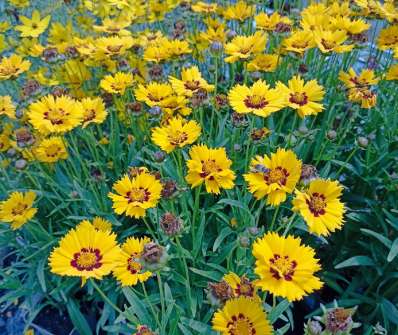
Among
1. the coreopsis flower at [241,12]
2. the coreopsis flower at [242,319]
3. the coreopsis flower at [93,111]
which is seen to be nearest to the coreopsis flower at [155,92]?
the coreopsis flower at [93,111]

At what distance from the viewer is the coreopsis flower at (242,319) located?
0.90 meters

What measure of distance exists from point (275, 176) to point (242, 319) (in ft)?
1.16

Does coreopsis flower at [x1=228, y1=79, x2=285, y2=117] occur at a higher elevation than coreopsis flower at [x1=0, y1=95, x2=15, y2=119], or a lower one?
higher

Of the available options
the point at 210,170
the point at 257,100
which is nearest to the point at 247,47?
the point at 257,100

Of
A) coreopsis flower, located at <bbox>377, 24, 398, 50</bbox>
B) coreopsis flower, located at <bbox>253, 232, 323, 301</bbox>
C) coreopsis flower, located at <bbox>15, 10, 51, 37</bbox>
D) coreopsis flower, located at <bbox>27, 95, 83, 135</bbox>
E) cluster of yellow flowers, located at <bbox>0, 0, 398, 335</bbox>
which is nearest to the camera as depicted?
coreopsis flower, located at <bbox>253, 232, 323, 301</bbox>

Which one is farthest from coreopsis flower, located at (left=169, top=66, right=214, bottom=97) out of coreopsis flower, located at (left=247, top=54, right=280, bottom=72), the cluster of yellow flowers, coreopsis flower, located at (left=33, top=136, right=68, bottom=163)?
coreopsis flower, located at (left=33, top=136, right=68, bottom=163)

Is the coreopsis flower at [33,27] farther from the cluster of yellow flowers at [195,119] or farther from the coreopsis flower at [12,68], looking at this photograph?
the coreopsis flower at [12,68]

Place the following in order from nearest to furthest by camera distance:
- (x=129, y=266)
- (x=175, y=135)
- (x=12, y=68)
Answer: (x=129, y=266) → (x=175, y=135) → (x=12, y=68)

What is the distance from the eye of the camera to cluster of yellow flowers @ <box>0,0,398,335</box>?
964 mm

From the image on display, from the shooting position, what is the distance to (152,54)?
1.70 meters

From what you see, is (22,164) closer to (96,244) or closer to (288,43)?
(96,244)

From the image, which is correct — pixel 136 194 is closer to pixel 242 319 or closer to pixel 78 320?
pixel 242 319

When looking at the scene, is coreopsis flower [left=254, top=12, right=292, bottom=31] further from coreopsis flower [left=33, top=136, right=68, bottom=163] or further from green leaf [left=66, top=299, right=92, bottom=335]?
green leaf [left=66, top=299, right=92, bottom=335]

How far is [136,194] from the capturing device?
1.19 metres
